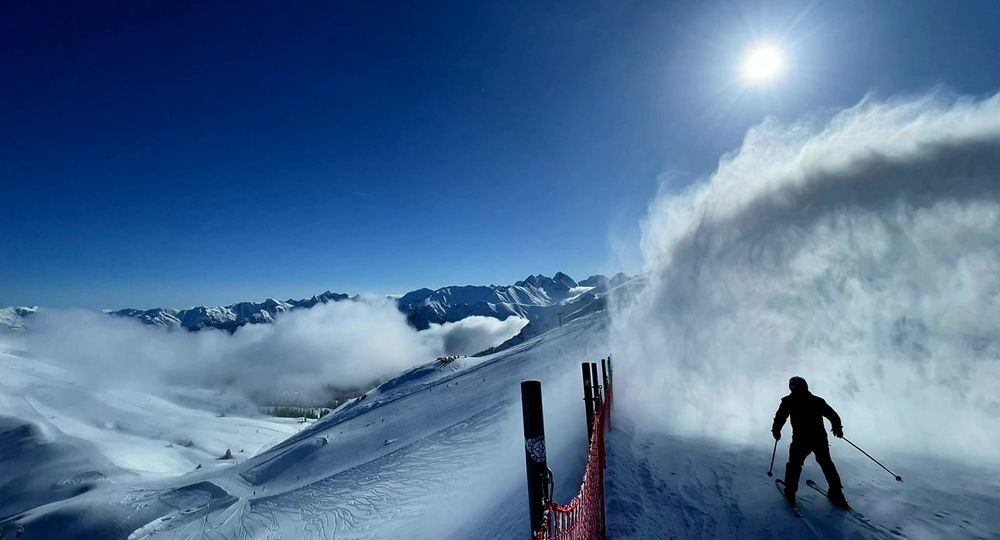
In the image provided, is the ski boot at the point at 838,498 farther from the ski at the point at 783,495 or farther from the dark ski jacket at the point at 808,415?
the dark ski jacket at the point at 808,415

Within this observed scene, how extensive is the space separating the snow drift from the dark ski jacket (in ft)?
12.4

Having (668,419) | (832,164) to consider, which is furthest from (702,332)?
(832,164)

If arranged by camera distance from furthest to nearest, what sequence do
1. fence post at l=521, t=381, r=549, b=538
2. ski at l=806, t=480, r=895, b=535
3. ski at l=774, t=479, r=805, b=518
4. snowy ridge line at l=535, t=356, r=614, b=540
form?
ski at l=774, t=479, r=805, b=518, ski at l=806, t=480, r=895, b=535, snowy ridge line at l=535, t=356, r=614, b=540, fence post at l=521, t=381, r=549, b=538

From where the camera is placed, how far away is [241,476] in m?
31.2

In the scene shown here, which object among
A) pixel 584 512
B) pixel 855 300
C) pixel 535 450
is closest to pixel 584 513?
pixel 584 512

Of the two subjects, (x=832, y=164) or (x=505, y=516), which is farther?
(x=832, y=164)

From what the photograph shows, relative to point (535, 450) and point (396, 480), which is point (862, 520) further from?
point (396, 480)

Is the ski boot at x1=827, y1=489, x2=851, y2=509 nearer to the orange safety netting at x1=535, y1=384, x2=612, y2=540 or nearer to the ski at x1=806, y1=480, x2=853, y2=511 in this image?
the ski at x1=806, y1=480, x2=853, y2=511

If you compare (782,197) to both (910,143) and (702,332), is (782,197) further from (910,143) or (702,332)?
(702,332)

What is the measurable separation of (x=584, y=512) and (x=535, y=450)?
232 cm

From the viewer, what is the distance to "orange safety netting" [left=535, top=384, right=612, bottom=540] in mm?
3984

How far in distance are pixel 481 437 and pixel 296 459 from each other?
58.5ft

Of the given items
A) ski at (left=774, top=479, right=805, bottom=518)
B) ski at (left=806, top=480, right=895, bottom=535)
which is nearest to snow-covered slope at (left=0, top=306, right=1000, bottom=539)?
ski at (left=806, top=480, right=895, bottom=535)

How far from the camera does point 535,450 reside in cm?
359
